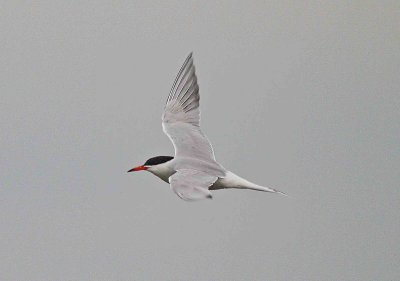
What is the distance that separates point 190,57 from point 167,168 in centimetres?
251

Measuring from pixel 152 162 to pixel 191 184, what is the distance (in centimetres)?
274

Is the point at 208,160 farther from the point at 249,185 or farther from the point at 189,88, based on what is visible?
the point at 189,88

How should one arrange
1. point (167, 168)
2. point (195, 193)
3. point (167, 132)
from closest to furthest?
point (195, 193) < point (167, 168) < point (167, 132)

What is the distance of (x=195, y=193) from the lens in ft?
35.6

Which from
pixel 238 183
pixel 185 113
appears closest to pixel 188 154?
pixel 238 183

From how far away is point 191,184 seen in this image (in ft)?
37.8

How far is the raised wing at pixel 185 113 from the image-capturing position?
14781mm

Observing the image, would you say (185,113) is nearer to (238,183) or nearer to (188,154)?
(188,154)

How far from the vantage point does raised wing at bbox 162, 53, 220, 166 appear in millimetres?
14781

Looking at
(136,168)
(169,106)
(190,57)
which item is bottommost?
(136,168)

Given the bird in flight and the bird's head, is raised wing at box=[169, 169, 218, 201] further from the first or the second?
the bird's head

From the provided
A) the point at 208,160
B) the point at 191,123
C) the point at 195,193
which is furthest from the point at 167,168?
the point at 195,193

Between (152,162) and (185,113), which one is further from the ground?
(185,113)

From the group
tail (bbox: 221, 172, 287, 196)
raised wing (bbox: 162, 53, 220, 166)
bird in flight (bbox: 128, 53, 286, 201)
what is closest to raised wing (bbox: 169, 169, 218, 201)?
bird in flight (bbox: 128, 53, 286, 201)
